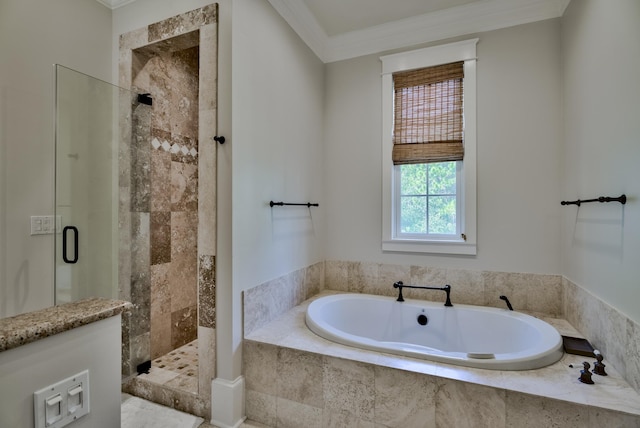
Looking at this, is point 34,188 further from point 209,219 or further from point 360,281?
point 360,281

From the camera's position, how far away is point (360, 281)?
275cm

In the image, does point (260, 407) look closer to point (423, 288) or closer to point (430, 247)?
point (423, 288)

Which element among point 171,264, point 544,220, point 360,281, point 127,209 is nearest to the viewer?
point 127,209

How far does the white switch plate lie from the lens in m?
0.67

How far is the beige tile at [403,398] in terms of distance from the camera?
4.73 feet

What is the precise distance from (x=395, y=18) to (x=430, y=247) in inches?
72.5

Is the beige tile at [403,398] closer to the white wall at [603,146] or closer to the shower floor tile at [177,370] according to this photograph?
the white wall at [603,146]

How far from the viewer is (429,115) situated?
2549 millimetres

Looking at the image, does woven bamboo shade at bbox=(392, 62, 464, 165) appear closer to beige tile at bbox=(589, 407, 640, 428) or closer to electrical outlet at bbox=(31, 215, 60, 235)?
beige tile at bbox=(589, 407, 640, 428)

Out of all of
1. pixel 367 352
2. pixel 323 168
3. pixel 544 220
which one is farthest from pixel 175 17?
pixel 544 220

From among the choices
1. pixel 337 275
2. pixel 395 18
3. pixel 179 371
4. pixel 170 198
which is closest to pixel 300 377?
pixel 179 371

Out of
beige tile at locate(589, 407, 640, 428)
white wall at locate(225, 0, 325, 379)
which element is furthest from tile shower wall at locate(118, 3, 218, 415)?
beige tile at locate(589, 407, 640, 428)

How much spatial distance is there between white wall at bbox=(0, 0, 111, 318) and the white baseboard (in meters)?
1.07

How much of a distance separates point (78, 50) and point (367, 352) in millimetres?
2499
